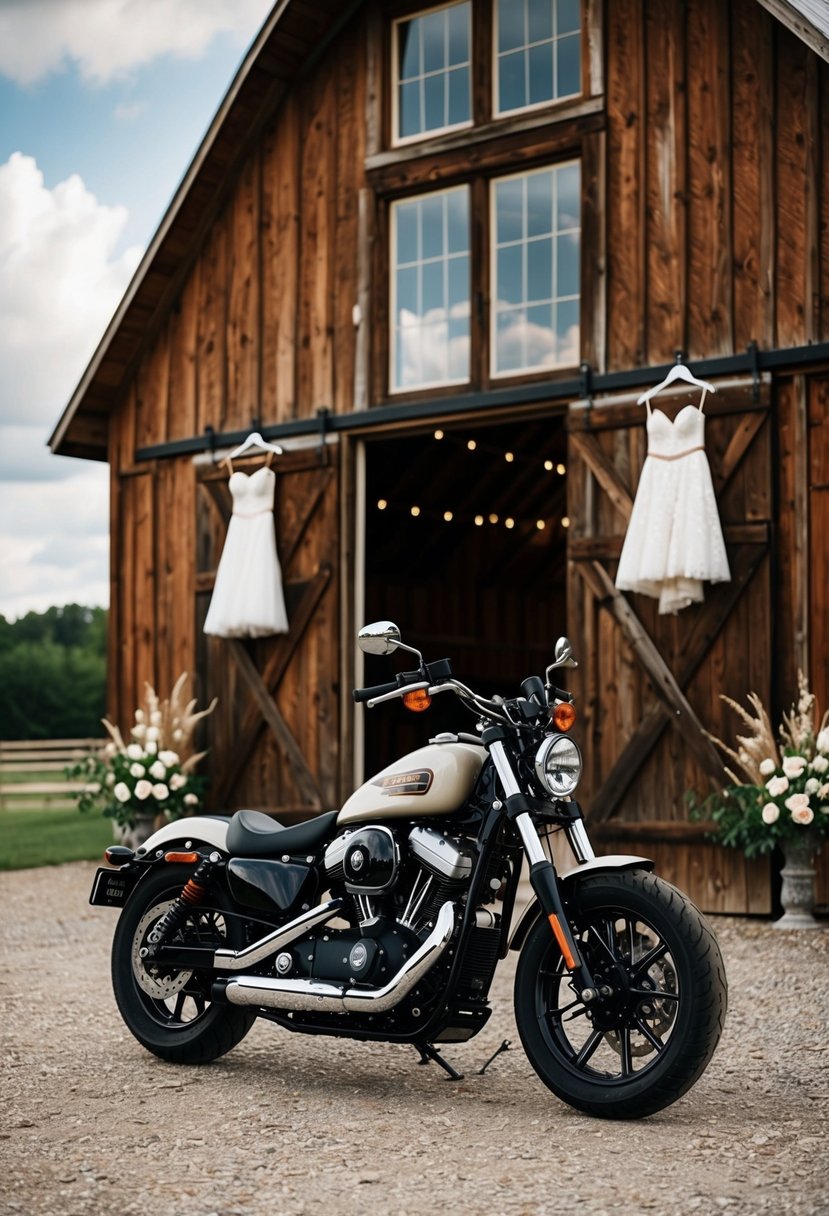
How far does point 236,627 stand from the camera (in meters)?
10.4

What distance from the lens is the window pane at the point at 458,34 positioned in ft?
32.5

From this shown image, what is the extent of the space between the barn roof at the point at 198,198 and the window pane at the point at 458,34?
0.80 meters

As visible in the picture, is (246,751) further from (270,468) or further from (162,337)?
(162,337)

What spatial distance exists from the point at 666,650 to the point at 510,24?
4.27 metres

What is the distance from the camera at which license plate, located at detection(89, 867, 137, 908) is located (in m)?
5.20

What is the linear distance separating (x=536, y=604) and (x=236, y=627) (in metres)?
7.26

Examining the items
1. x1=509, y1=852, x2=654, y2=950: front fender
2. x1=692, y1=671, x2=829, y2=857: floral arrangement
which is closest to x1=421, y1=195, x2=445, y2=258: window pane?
x1=692, y1=671, x2=829, y2=857: floral arrangement

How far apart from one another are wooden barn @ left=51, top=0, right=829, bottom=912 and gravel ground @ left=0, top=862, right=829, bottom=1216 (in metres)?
3.04

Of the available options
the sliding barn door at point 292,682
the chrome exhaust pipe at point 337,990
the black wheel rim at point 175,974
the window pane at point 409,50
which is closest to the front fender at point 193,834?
the black wheel rim at point 175,974

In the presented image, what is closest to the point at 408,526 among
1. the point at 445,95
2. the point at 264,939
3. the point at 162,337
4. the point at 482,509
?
the point at 482,509

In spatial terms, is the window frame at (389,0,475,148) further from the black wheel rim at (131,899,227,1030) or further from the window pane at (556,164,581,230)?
the black wheel rim at (131,899,227,1030)

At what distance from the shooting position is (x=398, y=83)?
1027 centimetres

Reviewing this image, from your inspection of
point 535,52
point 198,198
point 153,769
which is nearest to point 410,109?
point 535,52

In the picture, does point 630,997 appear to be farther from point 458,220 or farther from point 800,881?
point 458,220
